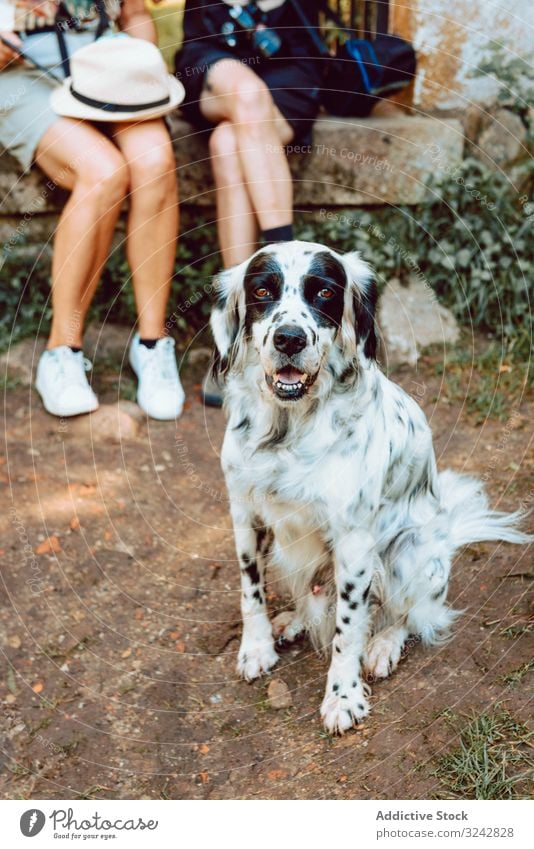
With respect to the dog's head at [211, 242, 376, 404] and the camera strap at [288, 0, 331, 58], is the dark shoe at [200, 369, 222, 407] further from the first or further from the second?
the camera strap at [288, 0, 331, 58]

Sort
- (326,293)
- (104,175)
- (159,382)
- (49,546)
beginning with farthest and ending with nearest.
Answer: (159,382)
(104,175)
(49,546)
(326,293)

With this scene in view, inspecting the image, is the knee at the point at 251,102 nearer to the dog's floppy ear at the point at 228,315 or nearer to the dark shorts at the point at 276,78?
the dark shorts at the point at 276,78

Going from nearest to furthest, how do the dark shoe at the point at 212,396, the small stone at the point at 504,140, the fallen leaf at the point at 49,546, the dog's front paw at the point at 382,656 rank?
the dog's front paw at the point at 382,656 < the fallen leaf at the point at 49,546 < the dark shoe at the point at 212,396 < the small stone at the point at 504,140

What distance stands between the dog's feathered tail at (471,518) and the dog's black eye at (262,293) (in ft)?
3.93

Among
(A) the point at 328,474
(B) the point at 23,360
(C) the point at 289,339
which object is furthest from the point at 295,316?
(B) the point at 23,360

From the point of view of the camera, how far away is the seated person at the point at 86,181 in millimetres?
4641

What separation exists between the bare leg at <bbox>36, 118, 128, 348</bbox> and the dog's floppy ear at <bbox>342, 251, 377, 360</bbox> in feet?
6.42

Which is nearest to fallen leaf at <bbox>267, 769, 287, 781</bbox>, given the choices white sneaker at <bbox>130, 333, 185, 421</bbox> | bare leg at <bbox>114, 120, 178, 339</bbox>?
white sneaker at <bbox>130, 333, 185, 421</bbox>

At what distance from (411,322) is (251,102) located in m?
1.64

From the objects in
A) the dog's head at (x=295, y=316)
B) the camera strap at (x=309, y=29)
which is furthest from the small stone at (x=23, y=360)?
the camera strap at (x=309, y=29)

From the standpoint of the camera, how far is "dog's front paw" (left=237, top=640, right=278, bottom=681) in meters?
3.29

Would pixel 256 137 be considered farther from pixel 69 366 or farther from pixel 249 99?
pixel 69 366

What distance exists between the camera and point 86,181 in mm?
4625
